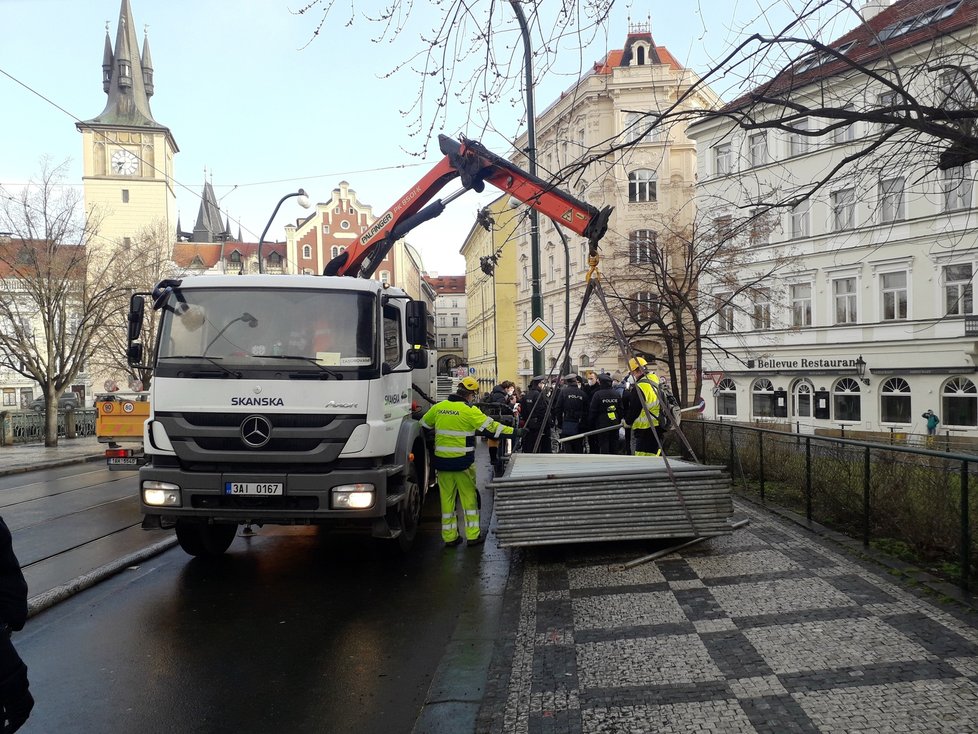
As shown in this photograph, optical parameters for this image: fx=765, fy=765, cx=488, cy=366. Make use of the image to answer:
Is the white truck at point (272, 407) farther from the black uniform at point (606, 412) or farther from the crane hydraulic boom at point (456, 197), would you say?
the black uniform at point (606, 412)

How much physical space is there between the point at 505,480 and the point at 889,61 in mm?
4514

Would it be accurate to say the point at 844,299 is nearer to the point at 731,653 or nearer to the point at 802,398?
the point at 802,398

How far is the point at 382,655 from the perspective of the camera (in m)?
5.18

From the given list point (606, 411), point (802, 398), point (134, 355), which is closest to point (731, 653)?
point (134, 355)

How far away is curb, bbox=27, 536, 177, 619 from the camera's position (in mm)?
6309

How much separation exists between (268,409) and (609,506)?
315cm

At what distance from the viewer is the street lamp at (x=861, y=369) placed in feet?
103

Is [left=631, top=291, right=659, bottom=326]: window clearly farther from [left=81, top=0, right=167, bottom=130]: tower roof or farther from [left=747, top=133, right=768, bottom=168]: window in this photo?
[left=81, top=0, right=167, bottom=130]: tower roof

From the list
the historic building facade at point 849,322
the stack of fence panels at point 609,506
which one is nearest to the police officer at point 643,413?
the stack of fence panels at point 609,506

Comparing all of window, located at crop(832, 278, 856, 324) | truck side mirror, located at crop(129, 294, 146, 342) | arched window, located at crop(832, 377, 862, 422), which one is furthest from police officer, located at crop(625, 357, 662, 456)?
window, located at crop(832, 278, 856, 324)

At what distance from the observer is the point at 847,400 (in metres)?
32.2


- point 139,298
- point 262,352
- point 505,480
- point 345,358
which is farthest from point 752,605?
point 139,298

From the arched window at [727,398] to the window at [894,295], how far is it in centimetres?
803

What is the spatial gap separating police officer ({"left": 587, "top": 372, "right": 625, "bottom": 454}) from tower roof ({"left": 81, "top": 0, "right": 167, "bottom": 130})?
7427cm
